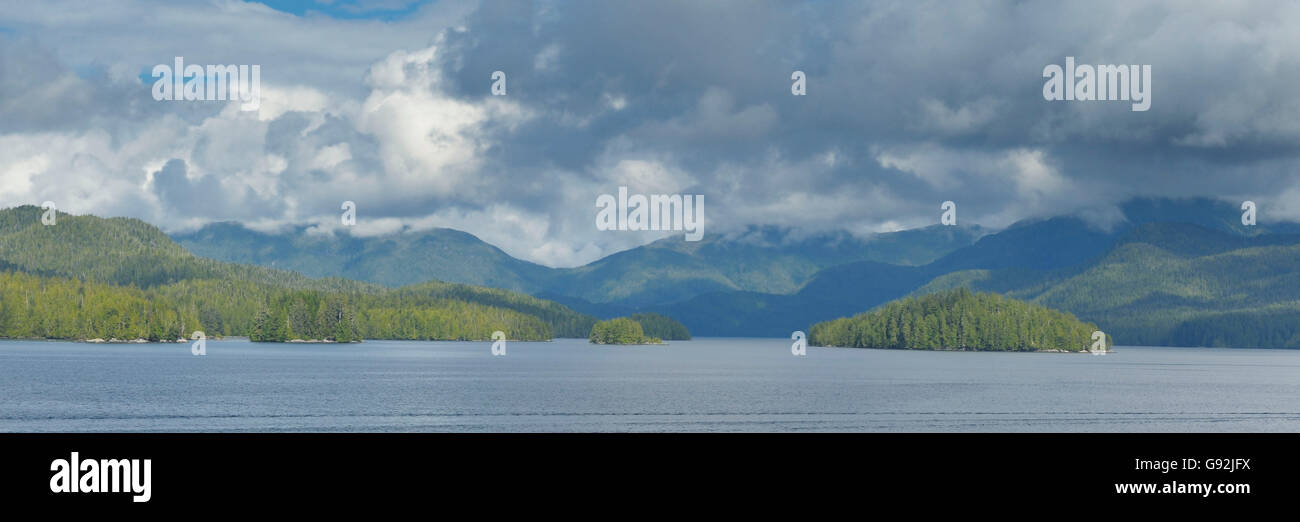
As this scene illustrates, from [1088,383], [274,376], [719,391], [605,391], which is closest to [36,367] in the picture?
A: [274,376]

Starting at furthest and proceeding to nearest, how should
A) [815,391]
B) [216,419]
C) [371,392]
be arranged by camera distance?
[815,391] → [371,392] → [216,419]

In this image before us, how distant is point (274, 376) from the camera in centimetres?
17150

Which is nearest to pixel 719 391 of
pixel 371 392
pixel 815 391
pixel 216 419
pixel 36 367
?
pixel 815 391

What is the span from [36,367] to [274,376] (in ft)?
143

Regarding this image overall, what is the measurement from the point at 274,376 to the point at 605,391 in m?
60.3

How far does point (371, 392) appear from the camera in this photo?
13538 cm
